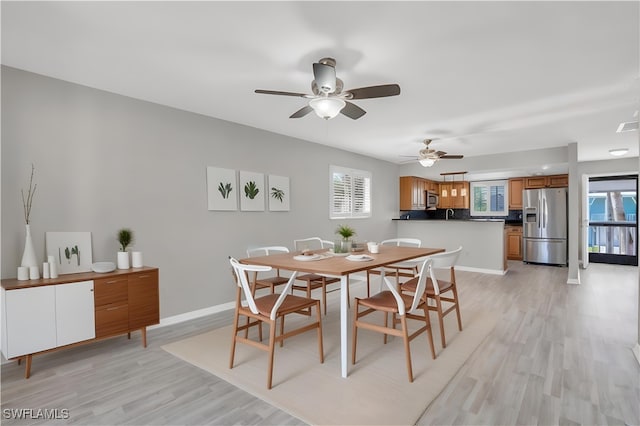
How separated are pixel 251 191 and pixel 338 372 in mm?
2703

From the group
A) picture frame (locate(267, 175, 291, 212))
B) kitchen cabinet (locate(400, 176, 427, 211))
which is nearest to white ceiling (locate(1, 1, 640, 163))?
picture frame (locate(267, 175, 291, 212))

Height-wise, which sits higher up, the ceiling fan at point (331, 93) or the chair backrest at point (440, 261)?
the ceiling fan at point (331, 93)

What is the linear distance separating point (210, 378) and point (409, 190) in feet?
21.2

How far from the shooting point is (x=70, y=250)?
9.63 feet

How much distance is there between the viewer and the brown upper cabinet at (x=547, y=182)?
7.64 m

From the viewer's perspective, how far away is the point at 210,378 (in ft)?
7.98

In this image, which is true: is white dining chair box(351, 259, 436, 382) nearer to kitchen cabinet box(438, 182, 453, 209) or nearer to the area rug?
the area rug

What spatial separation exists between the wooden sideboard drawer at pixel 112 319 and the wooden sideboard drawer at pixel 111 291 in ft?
0.14

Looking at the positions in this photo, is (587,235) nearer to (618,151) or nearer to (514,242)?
(514,242)

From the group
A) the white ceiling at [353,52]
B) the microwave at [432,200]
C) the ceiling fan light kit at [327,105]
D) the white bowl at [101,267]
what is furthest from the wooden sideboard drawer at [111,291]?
the microwave at [432,200]

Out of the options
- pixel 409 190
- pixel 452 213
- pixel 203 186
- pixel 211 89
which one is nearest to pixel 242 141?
pixel 203 186

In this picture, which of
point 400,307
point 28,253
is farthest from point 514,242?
point 28,253

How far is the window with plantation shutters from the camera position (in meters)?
6.00

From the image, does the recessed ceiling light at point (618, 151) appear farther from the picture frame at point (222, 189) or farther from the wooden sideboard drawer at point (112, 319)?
the wooden sideboard drawer at point (112, 319)
